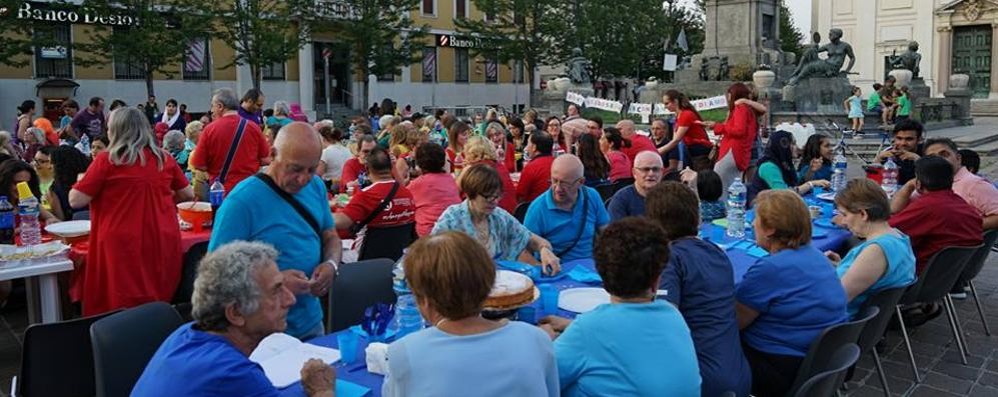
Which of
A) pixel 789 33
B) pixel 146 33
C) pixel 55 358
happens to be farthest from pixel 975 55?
pixel 55 358

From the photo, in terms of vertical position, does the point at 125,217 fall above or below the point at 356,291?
above

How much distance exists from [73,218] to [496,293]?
4865 millimetres

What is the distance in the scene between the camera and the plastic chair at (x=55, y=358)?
3365 millimetres

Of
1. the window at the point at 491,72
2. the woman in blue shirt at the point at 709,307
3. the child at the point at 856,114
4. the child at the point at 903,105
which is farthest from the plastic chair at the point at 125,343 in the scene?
the window at the point at 491,72

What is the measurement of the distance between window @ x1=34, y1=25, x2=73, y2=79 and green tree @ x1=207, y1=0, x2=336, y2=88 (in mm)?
5240

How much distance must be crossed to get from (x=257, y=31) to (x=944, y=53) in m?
36.8

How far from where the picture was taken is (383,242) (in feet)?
19.2

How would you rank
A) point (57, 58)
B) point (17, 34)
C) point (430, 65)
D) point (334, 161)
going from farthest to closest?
point (430, 65)
point (57, 58)
point (17, 34)
point (334, 161)

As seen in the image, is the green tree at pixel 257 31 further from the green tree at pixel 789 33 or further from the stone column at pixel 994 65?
the green tree at pixel 789 33

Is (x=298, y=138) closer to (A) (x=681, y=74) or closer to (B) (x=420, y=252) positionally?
(B) (x=420, y=252)

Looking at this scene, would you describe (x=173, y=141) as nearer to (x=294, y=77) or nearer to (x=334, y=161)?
(x=334, y=161)

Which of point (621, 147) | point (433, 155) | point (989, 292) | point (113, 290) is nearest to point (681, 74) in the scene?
point (621, 147)

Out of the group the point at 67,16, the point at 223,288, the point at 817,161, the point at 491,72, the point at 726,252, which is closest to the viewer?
the point at 223,288

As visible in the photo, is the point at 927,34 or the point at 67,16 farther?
the point at 927,34
